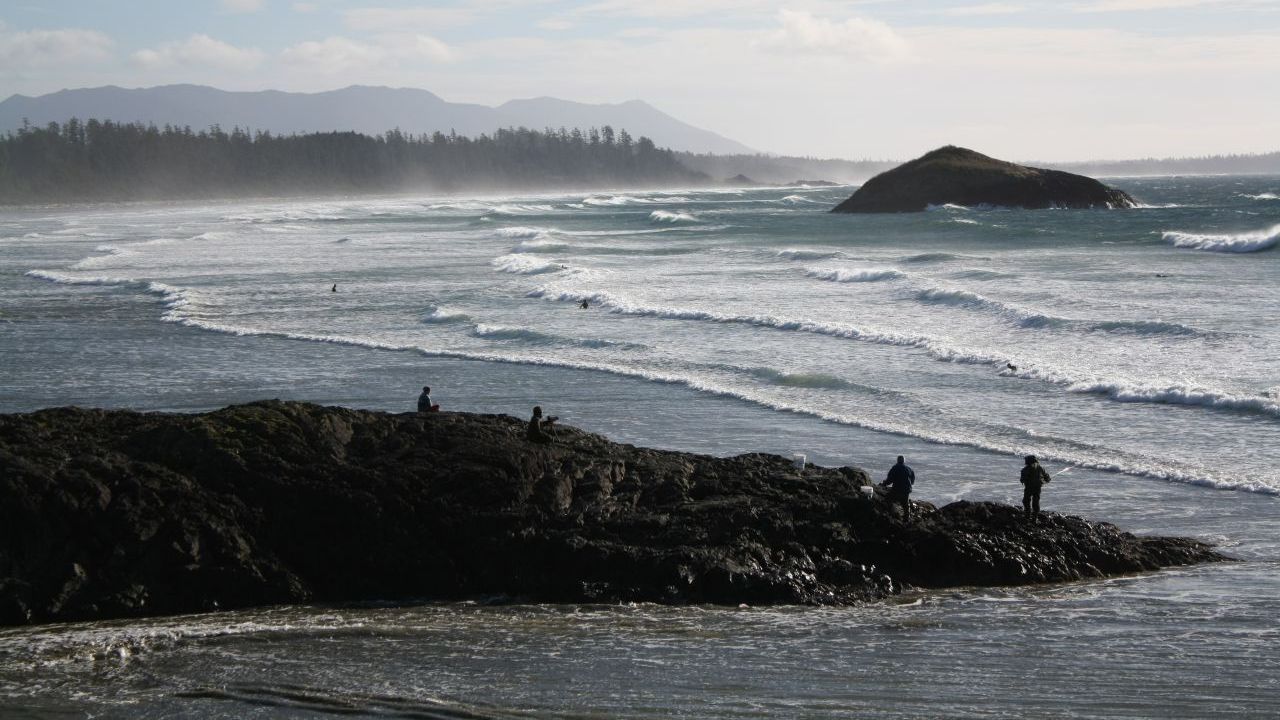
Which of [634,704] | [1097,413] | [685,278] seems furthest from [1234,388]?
[685,278]

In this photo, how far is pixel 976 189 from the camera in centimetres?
9162

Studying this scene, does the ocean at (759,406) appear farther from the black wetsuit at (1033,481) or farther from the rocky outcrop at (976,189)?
the rocky outcrop at (976,189)

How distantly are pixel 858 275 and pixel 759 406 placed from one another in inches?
919

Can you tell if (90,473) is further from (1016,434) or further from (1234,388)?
(1234,388)

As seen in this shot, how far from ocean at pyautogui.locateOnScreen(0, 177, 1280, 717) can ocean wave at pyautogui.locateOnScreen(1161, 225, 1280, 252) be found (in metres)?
0.22

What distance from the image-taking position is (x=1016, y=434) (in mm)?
20141

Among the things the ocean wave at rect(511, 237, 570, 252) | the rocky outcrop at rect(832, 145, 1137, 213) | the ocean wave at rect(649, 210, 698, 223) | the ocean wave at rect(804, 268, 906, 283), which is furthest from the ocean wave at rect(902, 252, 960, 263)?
the ocean wave at rect(649, 210, 698, 223)

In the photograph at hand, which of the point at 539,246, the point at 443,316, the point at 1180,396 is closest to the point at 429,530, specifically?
the point at 1180,396

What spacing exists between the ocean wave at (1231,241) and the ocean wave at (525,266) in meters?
25.5

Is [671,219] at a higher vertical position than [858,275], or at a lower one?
higher

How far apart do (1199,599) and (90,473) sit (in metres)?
10.5

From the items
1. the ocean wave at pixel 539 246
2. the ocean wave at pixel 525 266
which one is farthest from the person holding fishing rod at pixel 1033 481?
the ocean wave at pixel 539 246

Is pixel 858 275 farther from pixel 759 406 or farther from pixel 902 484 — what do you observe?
pixel 902 484

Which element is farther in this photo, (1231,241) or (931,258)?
(1231,241)
